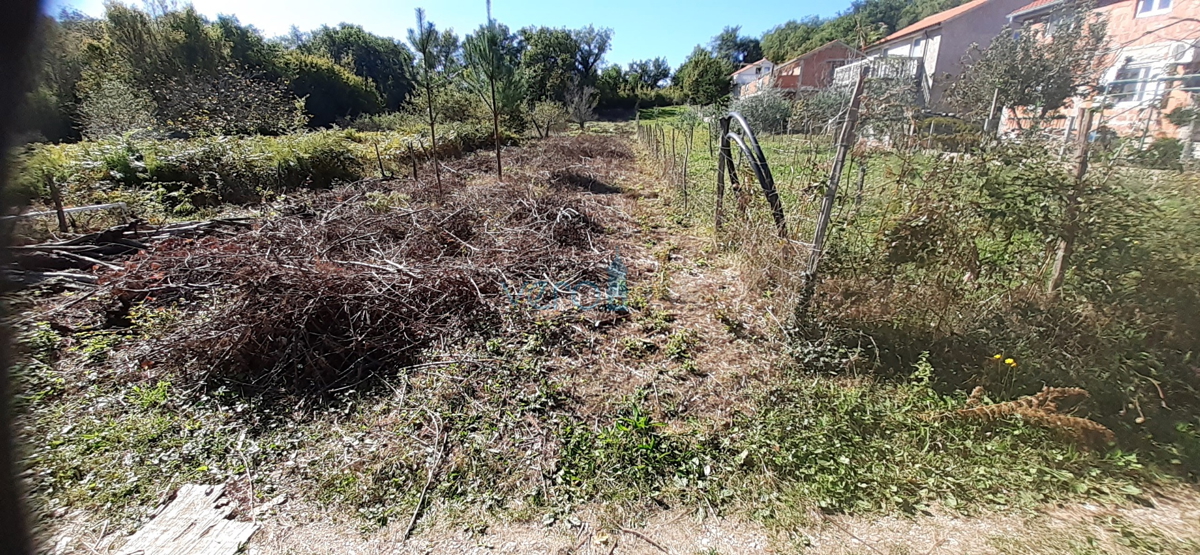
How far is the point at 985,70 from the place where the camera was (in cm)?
1137

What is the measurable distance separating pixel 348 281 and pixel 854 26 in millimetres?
4275

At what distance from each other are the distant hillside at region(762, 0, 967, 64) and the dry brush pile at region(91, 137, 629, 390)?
3.01 meters

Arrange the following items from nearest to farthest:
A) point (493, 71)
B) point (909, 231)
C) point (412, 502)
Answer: point (412, 502), point (909, 231), point (493, 71)

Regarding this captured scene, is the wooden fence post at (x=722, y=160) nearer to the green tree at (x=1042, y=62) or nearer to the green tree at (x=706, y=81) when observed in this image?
the green tree at (x=1042, y=62)

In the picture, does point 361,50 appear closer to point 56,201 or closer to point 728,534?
point 56,201

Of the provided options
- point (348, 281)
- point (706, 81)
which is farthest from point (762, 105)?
point (706, 81)

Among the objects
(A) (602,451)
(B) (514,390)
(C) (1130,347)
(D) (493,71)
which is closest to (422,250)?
(B) (514,390)

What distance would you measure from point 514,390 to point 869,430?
207 centimetres

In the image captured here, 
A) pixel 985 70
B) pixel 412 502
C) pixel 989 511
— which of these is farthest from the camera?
pixel 985 70

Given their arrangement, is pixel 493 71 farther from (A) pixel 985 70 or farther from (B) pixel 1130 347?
(A) pixel 985 70

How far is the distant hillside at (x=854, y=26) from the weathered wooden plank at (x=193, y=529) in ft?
13.8

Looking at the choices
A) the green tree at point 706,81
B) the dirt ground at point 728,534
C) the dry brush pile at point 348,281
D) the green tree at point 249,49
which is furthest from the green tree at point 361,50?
the dirt ground at point 728,534

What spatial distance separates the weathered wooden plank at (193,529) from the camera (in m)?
1.85

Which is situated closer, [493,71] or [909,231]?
[909,231]
